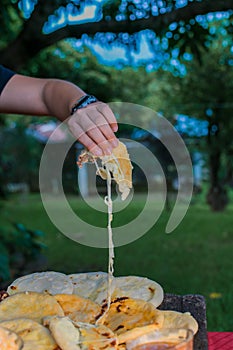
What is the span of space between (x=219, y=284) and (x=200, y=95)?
4.25m

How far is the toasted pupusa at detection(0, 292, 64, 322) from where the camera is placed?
113 centimetres

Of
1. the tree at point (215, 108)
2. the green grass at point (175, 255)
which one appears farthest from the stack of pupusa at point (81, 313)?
the tree at point (215, 108)

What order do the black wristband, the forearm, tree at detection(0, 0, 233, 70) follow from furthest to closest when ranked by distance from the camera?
1. tree at detection(0, 0, 233, 70)
2. the forearm
3. the black wristband

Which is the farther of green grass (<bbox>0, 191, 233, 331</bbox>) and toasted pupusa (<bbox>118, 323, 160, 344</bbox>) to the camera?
green grass (<bbox>0, 191, 233, 331</bbox>)

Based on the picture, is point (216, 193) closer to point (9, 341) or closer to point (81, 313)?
Answer: point (81, 313)

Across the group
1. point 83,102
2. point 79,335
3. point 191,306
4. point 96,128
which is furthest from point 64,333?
point 83,102

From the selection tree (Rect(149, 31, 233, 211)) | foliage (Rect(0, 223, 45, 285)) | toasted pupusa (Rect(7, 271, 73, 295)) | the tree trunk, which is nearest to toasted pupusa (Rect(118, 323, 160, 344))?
toasted pupusa (Rect(7, 271, 73, 295))

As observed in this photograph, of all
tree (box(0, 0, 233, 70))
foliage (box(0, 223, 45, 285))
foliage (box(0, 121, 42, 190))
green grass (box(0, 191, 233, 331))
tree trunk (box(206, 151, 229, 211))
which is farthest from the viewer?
foliage (box(0, 121, 42, 190))

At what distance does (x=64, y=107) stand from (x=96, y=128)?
0.36 meters

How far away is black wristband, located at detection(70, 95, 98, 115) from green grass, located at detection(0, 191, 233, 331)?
6.80ft

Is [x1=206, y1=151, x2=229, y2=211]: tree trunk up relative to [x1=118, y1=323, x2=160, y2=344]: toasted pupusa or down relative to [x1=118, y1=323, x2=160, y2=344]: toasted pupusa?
down

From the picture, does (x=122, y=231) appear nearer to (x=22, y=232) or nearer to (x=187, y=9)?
(x=187, y=9)

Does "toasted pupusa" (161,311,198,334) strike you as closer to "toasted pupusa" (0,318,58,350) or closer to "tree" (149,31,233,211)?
"toasted pupusa" (0,318,58,350)

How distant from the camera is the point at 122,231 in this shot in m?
2.47
